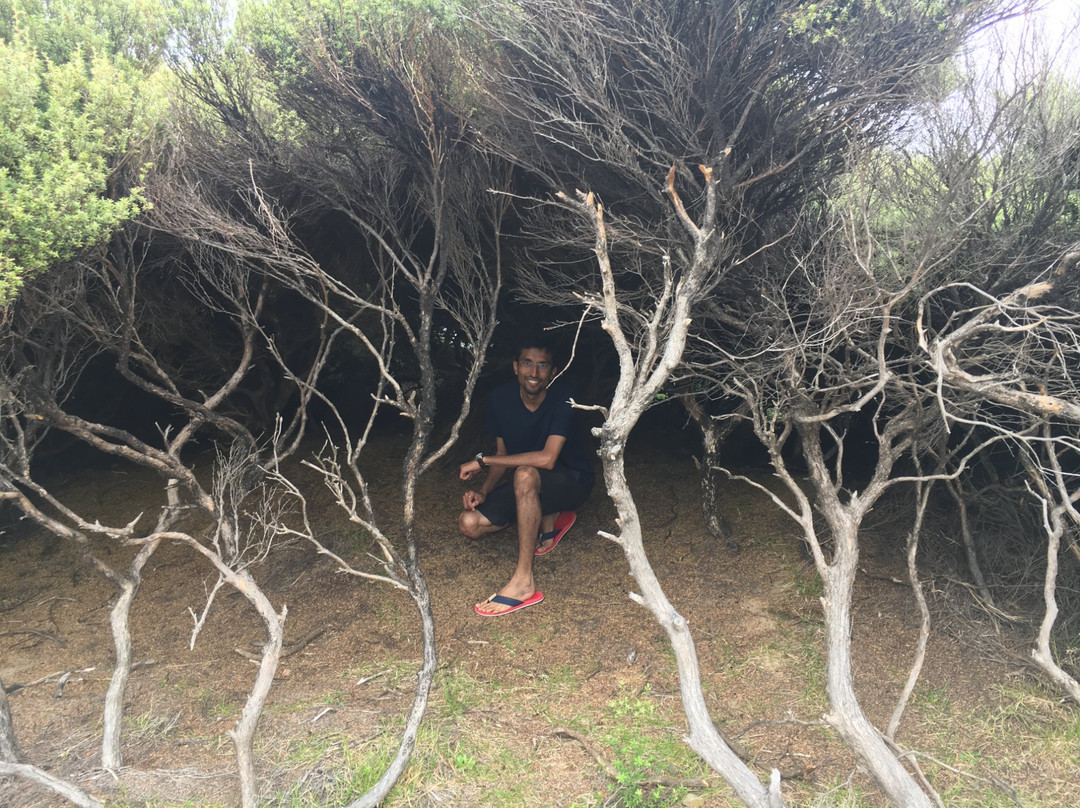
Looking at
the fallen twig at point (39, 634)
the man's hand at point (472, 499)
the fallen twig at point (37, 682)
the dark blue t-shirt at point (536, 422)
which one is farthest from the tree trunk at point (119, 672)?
the dark blue t-shirt at point (536, 422)

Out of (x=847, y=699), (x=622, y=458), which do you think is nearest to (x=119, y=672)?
(x=622, y=458)

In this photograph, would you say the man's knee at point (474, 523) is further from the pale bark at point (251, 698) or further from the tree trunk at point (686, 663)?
the tree trunk at point (686, 663)

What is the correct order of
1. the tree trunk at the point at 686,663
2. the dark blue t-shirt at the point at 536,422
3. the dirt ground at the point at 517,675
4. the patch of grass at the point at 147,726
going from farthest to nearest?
1. the dark blue t-shirt at the point at 536,422
2. the patch of grass at the point at 147,726
3. the dirt ground at the point at 517,675
4. the tree trunk at the point at 686,663

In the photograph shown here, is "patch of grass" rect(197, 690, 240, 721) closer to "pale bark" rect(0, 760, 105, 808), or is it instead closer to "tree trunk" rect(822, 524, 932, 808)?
"pale bark" rect(0, 760, 105, 808)

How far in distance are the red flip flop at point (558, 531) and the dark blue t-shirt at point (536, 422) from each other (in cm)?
43

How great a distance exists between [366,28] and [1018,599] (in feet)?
16.5

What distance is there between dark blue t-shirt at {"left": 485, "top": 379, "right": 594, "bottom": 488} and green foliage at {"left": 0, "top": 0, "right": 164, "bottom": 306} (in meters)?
2.37

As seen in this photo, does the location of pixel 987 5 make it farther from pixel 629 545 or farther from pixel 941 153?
pixel 629 545

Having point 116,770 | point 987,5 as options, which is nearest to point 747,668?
point 116,770

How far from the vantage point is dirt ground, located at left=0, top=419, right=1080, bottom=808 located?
3242mm

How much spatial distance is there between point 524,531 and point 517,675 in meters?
0.86

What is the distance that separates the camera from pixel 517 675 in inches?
160

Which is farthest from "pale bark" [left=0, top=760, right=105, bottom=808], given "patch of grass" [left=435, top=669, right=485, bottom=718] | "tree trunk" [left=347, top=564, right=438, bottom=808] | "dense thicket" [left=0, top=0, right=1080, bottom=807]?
"patch of grass" [left=435, top=669, right=485, bottom=718]

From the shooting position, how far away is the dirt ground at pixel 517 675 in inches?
128
